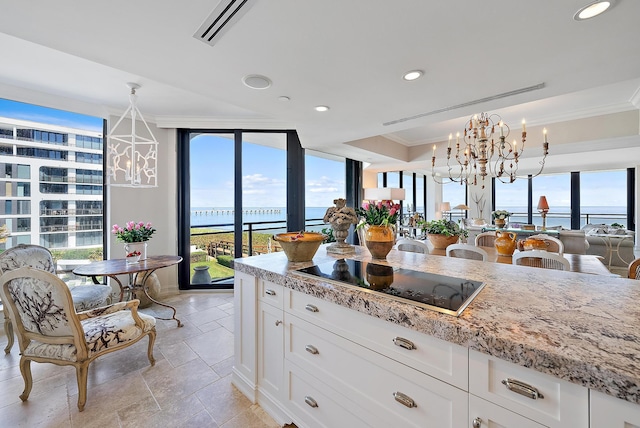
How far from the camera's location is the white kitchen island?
724 millimetres

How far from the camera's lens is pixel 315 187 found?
16.1ft

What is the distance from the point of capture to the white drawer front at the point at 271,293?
1608 millimetres

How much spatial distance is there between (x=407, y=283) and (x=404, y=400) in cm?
48

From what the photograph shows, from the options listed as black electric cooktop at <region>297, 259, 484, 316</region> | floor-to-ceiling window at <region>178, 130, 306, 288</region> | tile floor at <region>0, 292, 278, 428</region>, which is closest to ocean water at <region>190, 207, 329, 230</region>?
floor-to-ceiling window at <region>178, 130, 306, 288</region>

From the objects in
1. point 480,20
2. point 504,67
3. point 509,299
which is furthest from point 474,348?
point 504,67

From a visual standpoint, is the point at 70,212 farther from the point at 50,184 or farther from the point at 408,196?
the point at 408,196

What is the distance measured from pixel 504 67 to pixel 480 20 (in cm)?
63

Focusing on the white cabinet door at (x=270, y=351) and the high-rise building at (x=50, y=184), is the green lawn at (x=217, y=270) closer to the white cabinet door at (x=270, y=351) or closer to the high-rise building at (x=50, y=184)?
the high-rise building at (x=50, y=184)

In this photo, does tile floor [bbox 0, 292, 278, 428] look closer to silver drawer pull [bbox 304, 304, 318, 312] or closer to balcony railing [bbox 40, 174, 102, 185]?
silver drawer pull [bbox 304, 304, 318, 312]

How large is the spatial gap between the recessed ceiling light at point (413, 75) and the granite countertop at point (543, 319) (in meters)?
1.39

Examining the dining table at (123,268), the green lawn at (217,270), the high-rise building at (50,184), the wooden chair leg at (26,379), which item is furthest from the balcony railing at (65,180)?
the wooden chair leg at (26,379)

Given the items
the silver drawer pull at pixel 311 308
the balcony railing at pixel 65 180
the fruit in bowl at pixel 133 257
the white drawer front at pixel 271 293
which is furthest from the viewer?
the balcony railing at pixel 65 180

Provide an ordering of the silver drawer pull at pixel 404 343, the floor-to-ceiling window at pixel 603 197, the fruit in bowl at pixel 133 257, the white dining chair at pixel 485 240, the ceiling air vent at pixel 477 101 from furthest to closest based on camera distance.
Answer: the floor-to-ceiling window at pixel 603 197 < the white dining chair at pixel 485 240 < the fruit in bowl at pixel 133 257 < the ceiling air vent at pixel 477 101 < the silver drawer pull at pixel 404 343

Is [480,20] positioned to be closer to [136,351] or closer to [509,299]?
[509,299]
